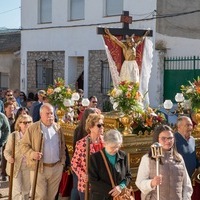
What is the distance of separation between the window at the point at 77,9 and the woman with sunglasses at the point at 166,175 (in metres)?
15.5

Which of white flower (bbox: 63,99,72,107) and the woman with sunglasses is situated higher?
white flower (bbox: 63,99,72,107)

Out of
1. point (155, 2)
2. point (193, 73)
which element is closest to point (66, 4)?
point (155, 2)

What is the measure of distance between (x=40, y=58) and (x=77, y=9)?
318 cm

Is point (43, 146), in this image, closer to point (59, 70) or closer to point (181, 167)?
point (181, 167)

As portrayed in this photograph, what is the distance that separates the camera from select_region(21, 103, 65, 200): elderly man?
20.9 ft

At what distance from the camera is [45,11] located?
2202cm

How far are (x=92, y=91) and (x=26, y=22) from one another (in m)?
5.49

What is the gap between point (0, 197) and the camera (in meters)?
8.15

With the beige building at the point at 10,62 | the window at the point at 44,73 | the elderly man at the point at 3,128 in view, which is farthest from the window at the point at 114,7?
the elderly man at the point at 3,128

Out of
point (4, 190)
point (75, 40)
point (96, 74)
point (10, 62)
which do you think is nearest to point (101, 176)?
point (4, 190)

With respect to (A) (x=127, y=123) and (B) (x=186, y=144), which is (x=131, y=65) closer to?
(A) (x=127, y=123)

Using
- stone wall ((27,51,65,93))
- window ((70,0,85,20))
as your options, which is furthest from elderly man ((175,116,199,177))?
stone wall ((27,51,65,93))

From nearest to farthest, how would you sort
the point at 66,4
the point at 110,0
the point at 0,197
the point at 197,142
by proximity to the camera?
the point at 197,142
the point at 0,197
the point at 110,0
the point at 66,4

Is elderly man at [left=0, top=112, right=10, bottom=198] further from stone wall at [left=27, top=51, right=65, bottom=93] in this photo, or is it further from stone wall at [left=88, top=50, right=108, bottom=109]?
stone wall at [left=27, top=51, right=65, bottom=93]
